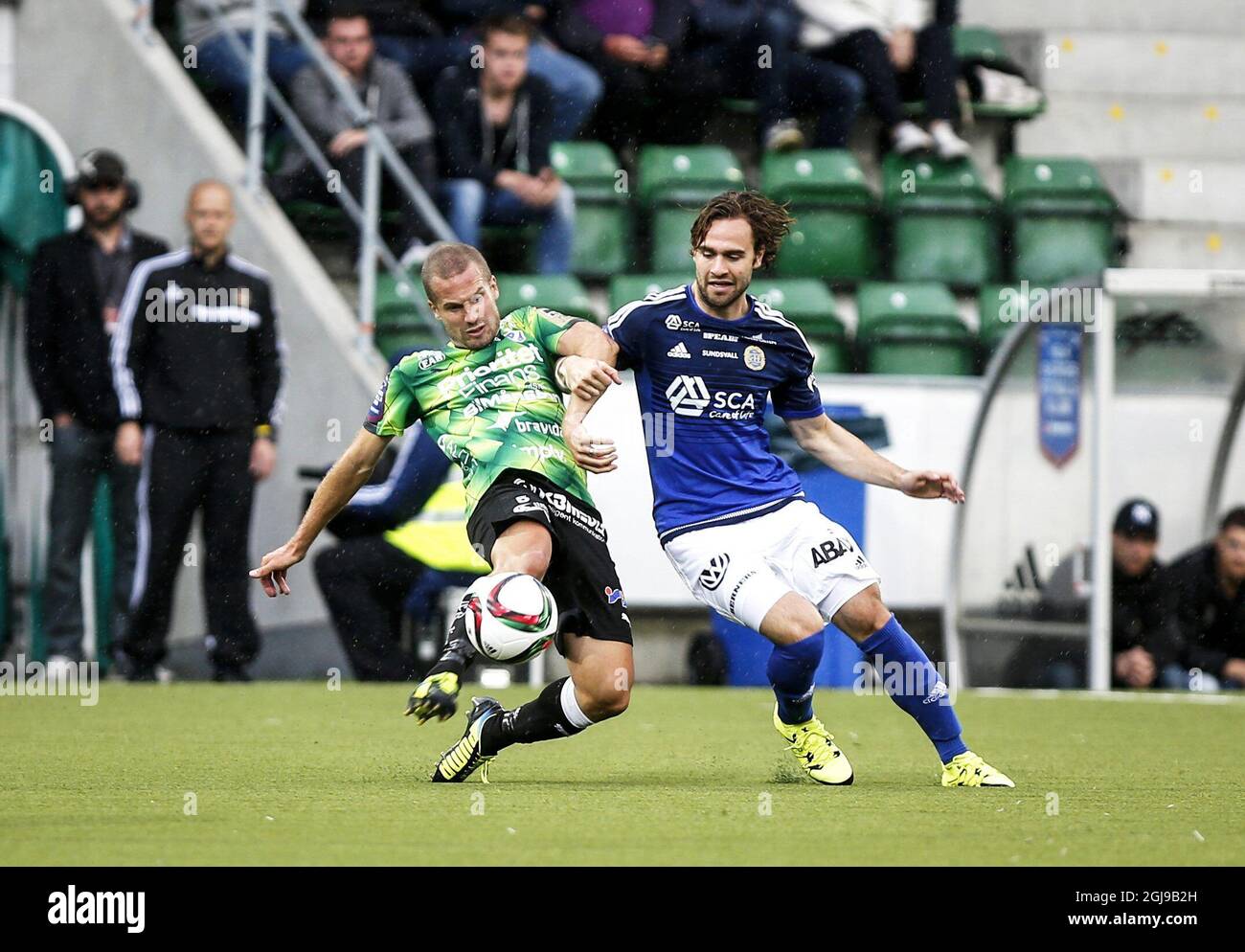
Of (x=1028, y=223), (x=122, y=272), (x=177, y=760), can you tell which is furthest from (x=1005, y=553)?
(x=177, y=760)

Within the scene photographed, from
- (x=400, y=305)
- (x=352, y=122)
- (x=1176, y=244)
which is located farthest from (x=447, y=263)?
(x=1176, y=244)

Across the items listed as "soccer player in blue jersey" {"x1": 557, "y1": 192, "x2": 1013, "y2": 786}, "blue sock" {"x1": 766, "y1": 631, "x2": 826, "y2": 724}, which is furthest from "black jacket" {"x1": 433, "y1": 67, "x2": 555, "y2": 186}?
"blue sock" {"x1": 766, "y1": 631, "x2": 826, "y2": 724}

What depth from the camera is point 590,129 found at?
1399 centimetres

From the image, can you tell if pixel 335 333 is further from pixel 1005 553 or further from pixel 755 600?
pixel 755 600

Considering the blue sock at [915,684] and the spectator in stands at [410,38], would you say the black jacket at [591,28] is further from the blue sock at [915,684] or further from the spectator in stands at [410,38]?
the blue sock at [915,684]

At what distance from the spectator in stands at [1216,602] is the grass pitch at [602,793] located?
5.18 feet

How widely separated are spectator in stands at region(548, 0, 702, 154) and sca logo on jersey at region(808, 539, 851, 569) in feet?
25.3

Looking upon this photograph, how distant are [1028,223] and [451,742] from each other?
736cm

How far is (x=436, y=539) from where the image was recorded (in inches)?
435

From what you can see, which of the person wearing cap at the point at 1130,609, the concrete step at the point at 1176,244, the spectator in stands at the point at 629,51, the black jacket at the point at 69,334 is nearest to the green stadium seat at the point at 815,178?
the spectator in stands at the point at 629,51

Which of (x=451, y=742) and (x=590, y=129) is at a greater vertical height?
(x=590, y=129)

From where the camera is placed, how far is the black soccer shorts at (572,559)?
6277mm

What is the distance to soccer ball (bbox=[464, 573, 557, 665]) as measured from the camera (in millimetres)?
5703

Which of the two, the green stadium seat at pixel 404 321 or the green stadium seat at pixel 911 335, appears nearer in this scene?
the green stadium seat at pixel 404 321
